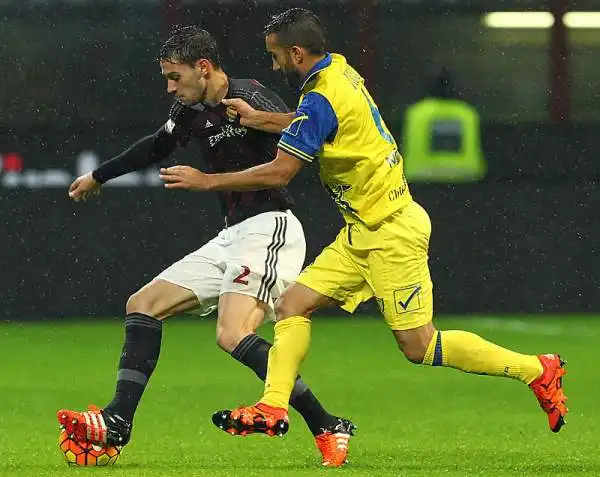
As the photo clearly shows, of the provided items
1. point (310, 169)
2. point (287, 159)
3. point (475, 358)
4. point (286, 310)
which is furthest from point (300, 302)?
point (310, 169)

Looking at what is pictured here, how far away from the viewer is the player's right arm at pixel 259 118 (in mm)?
7641

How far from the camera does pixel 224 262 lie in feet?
25.8

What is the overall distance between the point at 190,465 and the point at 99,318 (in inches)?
272

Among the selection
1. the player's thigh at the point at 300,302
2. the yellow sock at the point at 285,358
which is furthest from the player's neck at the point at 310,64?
the yellow sock at the point at 285,358

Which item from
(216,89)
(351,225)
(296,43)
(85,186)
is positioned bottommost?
(351,225)

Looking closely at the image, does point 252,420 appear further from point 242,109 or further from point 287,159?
point 242,109

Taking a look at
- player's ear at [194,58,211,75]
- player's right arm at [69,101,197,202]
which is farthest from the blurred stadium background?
player's ear at [194,58,211,75]

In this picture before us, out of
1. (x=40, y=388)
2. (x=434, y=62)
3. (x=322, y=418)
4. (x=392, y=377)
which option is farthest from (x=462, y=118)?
(x=322, y=418)

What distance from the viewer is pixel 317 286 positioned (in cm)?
747

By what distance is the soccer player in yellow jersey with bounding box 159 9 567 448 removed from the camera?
7203 mm

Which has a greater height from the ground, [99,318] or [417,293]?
[417,293]

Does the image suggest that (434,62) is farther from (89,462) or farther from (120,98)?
(89,462)

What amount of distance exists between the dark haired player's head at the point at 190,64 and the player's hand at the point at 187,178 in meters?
0.62

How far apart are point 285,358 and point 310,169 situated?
7368 mm
